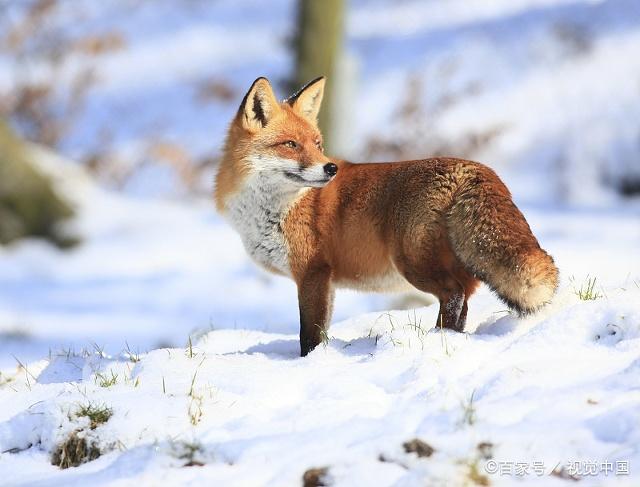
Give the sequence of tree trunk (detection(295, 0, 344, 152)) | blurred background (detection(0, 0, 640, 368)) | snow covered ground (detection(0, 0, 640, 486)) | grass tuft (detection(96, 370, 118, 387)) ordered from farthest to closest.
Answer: tree trunk (detection(295, 0, 344, 152)), blurred background (detection(0, 0, 640, 368)), grass tuft (detection(96, 370, 118, 387)), snow covered ground (detection(0, 0, 640, 486))

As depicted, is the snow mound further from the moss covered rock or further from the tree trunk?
the moss covered rock

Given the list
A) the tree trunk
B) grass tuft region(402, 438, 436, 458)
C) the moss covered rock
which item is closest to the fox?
grass tuft region(402, 438, 436, 458)

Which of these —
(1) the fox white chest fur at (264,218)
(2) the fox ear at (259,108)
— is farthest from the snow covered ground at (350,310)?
(2) the fox ear at (259,108)

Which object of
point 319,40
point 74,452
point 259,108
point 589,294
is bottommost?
point 74,452

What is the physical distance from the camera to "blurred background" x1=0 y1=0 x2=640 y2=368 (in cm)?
938

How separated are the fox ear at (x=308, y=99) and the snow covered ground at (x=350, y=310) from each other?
137 centimetres

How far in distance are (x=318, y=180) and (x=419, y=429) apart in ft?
6.08

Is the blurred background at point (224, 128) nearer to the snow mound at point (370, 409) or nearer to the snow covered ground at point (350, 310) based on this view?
the snow covered ground at point (350, 310)

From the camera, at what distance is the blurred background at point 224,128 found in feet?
30.8

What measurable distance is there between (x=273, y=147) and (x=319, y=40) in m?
5.44

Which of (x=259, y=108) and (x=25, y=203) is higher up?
(x=259, y=108)

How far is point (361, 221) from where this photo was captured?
4695mm

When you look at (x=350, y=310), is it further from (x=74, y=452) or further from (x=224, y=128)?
(x=224, y=128)

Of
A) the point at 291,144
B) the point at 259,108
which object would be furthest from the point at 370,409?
the point at 259,108
